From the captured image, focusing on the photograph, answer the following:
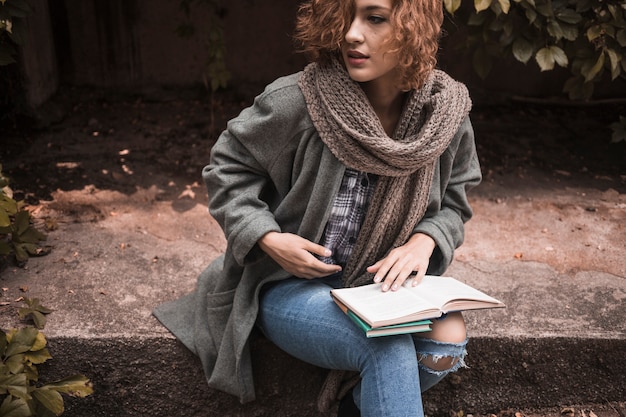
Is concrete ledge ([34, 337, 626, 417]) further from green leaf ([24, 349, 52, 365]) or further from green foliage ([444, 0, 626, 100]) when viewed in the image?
green foliage ([444, 0, 626, 100])

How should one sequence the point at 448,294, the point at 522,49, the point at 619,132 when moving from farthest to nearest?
the point at 619,132 → the point at 522,49 → the point at 448,294

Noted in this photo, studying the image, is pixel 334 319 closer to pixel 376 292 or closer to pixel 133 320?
pixel 376 292

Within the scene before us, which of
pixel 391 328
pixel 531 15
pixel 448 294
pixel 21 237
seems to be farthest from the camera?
pixel 531 15

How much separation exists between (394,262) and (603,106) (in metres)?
3.19

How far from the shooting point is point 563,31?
10.2ft

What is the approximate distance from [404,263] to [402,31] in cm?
62

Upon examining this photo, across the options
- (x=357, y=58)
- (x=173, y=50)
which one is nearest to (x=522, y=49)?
(x=357, y=58)

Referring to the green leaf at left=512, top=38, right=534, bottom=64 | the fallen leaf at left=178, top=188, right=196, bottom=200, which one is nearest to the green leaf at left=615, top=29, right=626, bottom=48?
the green leaf at left=512, top=38, right=534, bottom=64

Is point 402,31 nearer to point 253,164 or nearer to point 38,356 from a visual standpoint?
point 253,164

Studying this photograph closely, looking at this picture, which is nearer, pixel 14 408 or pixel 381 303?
pixel 381 303

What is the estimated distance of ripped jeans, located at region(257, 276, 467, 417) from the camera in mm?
1651

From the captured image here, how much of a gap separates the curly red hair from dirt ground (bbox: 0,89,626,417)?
1163mm

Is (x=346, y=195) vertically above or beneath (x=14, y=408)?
above

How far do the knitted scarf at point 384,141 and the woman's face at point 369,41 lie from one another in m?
0.05
